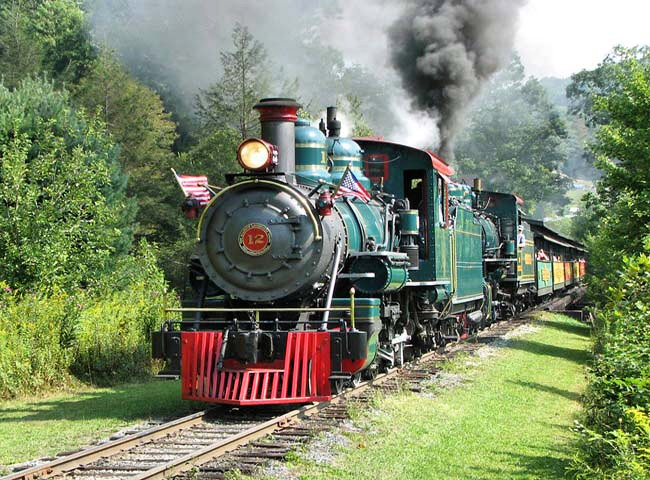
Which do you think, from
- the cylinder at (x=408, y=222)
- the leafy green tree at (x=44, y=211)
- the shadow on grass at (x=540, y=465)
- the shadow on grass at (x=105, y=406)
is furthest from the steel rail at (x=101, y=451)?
the leafy green tree at (x=44, y=211)

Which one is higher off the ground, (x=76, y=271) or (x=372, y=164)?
(x=372, y=164)

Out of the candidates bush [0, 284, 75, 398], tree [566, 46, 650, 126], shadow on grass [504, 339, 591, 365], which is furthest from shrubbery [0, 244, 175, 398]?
tree [566, 46, 650, 126]

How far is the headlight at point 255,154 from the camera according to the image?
10.1 meters

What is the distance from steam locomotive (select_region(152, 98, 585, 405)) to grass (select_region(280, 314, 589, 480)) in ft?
3.38

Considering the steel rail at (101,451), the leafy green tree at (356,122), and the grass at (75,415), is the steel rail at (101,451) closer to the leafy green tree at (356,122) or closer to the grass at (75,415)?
the grass at (75,415)

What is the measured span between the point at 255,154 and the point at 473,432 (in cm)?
421

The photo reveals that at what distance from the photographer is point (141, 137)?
37938 mm

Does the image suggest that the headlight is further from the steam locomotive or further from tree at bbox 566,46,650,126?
tree at bbox 566,46,650,126

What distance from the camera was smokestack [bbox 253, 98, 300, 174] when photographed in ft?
34.6

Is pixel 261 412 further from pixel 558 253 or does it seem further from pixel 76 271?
pixel 558 253

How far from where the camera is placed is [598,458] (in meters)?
6.67

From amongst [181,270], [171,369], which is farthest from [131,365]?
[181,270]

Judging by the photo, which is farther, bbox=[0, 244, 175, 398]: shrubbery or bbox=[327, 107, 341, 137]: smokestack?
bbox=[327, 107, 341, 137]: smokestack

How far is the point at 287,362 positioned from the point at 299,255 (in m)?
1.32
